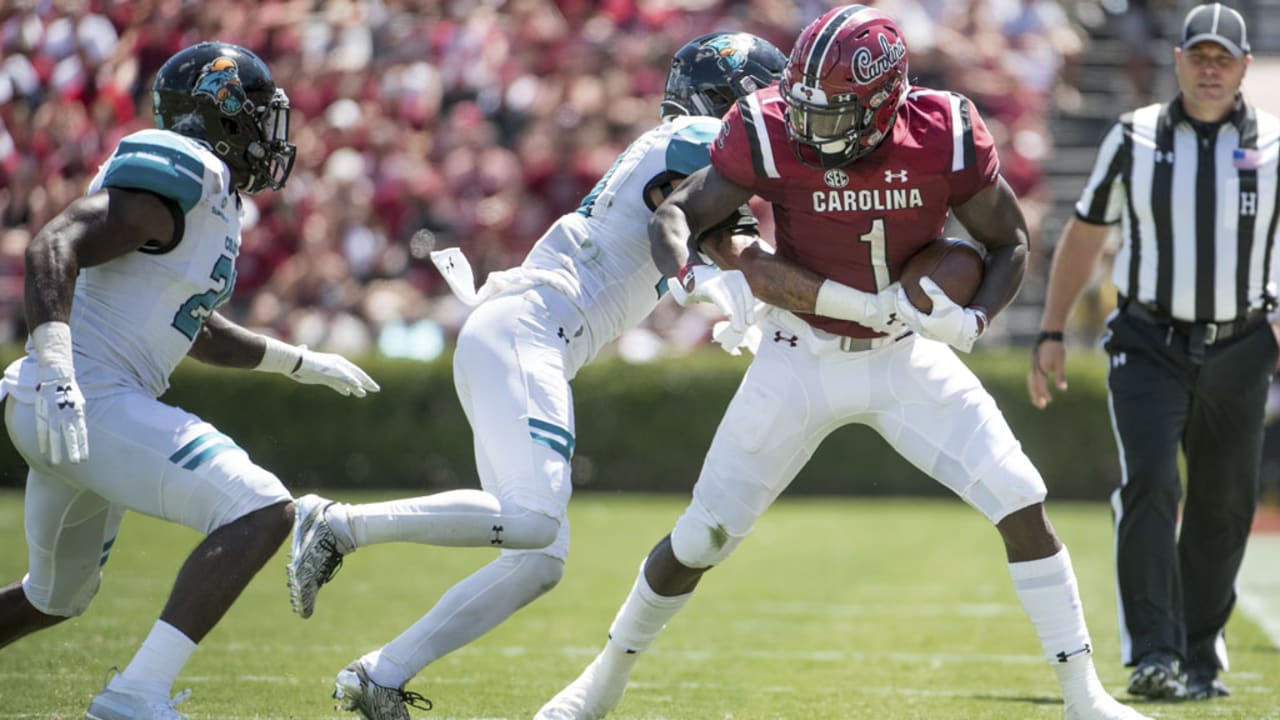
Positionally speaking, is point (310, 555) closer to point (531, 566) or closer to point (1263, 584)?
point (531, 566)

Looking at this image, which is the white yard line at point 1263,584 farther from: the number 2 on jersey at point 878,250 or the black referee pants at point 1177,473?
the number 2 on jersey at point 878,250

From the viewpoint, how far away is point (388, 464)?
1177 cm

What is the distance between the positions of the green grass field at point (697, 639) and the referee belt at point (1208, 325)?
3.72 feet

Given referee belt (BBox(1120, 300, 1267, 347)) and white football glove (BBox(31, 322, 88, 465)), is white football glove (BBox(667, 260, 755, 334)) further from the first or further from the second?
referee belt (BBox(1120, 300, 1267, 347))

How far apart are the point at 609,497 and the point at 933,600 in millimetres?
4697

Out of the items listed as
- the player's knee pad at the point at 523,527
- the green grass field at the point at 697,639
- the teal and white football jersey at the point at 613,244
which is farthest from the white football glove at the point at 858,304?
the green grass field at the point at 697,639

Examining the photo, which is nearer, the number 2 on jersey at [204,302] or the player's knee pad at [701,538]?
the number 2 on jersey at [204,302]

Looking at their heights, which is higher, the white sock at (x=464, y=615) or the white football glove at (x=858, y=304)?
the white football glove at (x=858, y=304)

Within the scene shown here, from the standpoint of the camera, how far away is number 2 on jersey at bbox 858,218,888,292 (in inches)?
158

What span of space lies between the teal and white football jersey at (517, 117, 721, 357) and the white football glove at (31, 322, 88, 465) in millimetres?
1132

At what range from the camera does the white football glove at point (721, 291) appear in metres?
3.89

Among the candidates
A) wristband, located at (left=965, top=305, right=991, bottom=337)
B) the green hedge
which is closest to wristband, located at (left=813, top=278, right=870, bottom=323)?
wristband, located at (left=965, top=305, right=991, bottom=337)

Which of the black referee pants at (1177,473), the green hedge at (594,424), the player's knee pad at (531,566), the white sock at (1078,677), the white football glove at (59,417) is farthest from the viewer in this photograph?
the green hedge at (594,424)

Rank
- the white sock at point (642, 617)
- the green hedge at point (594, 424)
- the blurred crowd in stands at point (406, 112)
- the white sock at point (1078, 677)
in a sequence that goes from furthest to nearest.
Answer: the blurred crowd in stands at point (406, 112), the green hedge at point (594, 424), the white sock at point (642, 617), the white sock at point (1078, 677)
